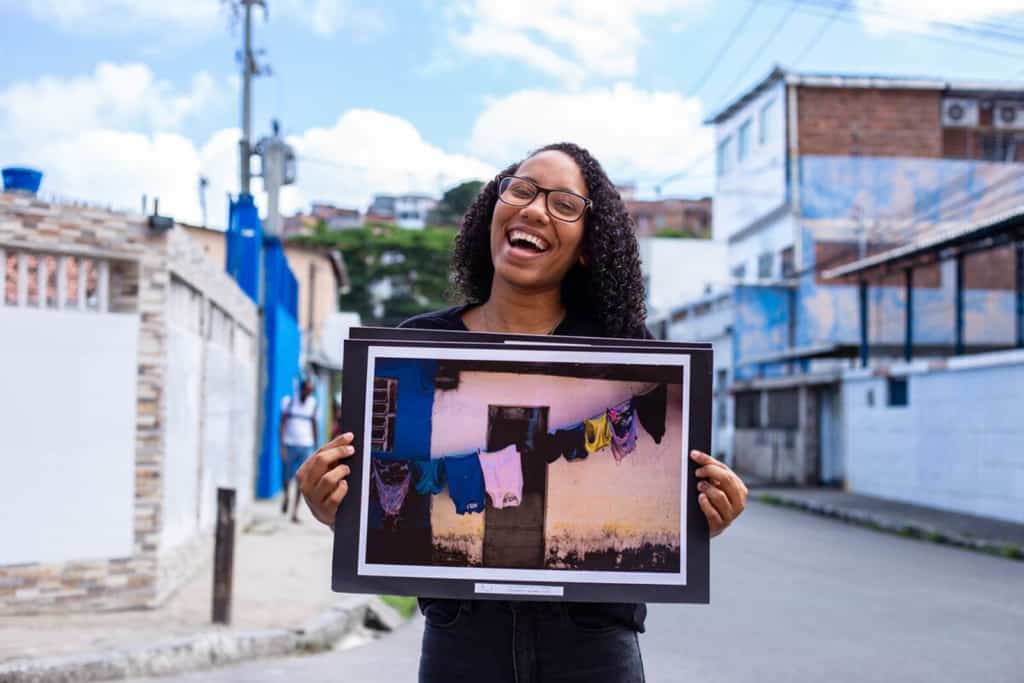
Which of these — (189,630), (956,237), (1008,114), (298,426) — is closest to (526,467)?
(189,630)

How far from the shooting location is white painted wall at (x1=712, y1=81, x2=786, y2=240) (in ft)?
107

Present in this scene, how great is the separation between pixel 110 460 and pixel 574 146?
20.2ft

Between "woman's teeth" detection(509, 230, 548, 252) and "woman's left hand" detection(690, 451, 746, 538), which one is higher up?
"woman's teeth" detection(509, 230, 548, 252)

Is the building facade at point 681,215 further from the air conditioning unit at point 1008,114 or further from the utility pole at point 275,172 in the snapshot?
the utility pole at point 275,172

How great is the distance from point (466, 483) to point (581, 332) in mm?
472

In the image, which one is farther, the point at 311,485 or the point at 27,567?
the point at 27,567

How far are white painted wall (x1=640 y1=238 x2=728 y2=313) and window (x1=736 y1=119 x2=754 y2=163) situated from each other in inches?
359

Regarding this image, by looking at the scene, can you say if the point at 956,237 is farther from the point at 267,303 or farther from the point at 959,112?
the point at 959,112

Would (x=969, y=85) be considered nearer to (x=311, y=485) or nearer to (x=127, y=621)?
(x=127, y=621)

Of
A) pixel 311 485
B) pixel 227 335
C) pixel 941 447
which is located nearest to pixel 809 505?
pixel 941 447

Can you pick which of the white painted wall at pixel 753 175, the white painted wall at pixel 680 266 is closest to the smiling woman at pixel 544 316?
the white painted wall at pixel 753 175

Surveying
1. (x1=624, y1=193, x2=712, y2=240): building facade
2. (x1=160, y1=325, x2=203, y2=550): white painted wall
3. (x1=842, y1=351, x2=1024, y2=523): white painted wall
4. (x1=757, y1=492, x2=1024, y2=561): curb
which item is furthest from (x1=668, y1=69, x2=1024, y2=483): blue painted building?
(x1=624, y1=193, x2=712, y2=240): building facade

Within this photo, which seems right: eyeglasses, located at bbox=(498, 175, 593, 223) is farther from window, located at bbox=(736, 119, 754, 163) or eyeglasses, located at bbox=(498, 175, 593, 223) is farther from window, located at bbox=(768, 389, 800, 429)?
window, located at bbox=(736, 119, 754, 163)

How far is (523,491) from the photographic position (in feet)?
7.03
